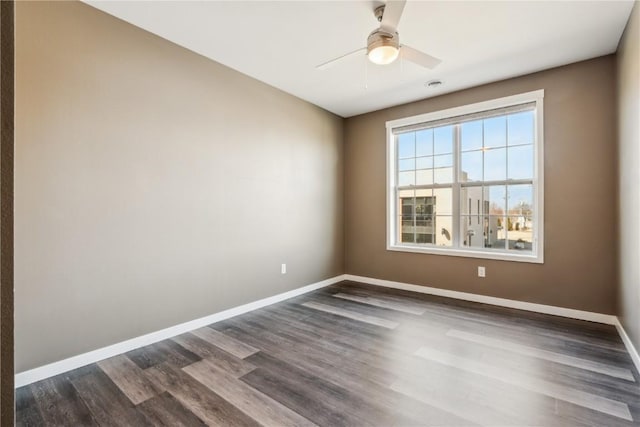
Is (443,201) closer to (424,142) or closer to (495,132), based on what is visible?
(424,142)

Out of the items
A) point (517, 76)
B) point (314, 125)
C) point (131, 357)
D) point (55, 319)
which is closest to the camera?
point (55, 319)

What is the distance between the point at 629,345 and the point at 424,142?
9.84 feet

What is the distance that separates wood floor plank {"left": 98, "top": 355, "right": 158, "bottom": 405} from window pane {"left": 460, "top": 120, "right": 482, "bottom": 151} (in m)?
4.13

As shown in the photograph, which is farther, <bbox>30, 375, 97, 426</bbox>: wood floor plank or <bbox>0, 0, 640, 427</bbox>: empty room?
<bbox>0, 0, 640, 427</bbox>: empty room

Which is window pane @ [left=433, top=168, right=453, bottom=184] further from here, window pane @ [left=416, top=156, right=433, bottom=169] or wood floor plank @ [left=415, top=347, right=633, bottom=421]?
wood floor plank @ [left=415, top=347, right=633, bottom=421]

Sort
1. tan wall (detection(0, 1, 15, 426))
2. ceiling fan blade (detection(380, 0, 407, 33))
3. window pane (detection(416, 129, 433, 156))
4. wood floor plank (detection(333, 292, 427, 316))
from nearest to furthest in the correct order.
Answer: tan wall (detection(0, 1, 15, 426)), ceiling fan blade (detection(380, 0, 407, 33)), wood floor plank (detection(333, 292, 427, 316)), window pane (detection(416, 129, 433, 156))

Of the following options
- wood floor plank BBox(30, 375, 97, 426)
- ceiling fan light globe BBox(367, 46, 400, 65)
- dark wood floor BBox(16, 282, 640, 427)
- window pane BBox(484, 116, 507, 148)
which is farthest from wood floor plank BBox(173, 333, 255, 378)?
window pane BBox(484, 116, 507, 148)

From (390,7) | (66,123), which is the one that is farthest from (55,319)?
(390,7)

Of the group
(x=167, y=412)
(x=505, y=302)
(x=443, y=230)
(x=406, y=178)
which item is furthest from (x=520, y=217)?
(x=167, y=412)

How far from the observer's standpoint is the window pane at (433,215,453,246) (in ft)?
13.8

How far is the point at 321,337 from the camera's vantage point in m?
2.81

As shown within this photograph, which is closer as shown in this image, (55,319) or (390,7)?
(390,7)

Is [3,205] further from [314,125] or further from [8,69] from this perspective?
[314,125]

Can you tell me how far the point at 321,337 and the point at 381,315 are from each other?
866 mm
